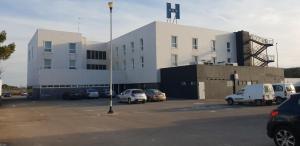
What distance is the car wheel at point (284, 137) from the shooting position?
9.18 meters

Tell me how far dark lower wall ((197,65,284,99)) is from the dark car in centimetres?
3387

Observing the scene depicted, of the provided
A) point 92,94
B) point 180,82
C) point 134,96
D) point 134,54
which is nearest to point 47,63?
point 92,94

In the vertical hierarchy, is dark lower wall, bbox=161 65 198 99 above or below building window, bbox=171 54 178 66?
below

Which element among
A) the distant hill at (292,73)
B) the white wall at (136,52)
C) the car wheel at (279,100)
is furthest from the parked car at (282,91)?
the distant hill at (292,73)

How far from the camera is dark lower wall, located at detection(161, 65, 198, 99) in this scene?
144 ft

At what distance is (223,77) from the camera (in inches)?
1813

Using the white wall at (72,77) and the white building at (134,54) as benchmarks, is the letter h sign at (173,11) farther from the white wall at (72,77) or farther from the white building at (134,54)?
the white wall at (72,77)

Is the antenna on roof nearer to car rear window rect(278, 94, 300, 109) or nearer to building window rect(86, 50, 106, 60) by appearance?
building window rect(86, 50, 106, 60)

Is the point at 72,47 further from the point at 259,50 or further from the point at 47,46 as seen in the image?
the point at 259,50

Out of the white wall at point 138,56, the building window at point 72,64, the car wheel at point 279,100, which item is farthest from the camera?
the building window at point 72,64

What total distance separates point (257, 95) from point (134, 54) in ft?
87.1

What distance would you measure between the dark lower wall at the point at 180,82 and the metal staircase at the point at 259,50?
16014 millimetres

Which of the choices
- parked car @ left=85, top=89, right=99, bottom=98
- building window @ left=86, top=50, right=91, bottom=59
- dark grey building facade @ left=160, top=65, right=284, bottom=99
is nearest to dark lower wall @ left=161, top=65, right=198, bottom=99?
dark grey building facade @ left=160, top=65, right=284, bottom=99

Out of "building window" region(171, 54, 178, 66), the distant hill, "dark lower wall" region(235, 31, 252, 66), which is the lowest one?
the distant hill
